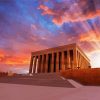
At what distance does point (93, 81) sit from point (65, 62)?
19009mm

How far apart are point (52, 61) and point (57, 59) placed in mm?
1362

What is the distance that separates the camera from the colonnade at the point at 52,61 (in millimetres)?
29791

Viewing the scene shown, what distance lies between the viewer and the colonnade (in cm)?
2979

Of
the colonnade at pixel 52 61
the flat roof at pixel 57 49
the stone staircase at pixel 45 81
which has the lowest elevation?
the stone staircase at pixel 45 81

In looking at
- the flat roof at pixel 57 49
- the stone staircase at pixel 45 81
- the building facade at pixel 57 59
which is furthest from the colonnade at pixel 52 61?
the stone staircase at pixel 45 81

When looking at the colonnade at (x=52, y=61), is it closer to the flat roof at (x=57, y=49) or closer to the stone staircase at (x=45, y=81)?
the flat roof at (x=57, y=49)

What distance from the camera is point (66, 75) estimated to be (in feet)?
46.7

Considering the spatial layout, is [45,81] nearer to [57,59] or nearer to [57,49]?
[57,59]

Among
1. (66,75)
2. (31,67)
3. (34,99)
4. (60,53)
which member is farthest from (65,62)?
(34,99)

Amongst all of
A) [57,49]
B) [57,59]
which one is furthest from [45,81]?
[57,49]

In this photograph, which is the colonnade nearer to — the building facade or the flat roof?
the building facade

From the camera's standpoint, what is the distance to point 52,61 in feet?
102

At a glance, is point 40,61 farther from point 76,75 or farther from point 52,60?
point 76,75

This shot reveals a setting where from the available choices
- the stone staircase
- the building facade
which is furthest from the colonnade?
the stone staircase
